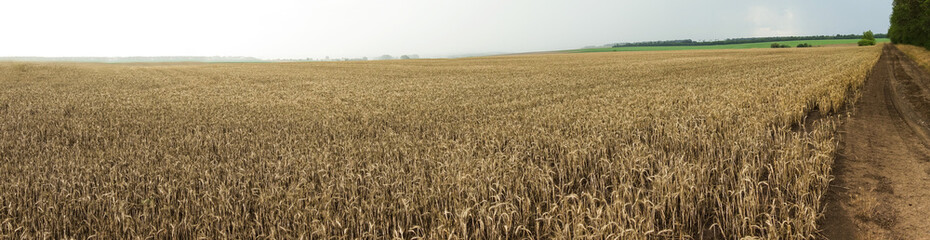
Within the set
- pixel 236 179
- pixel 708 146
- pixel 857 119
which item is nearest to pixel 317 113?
pixel 236 179

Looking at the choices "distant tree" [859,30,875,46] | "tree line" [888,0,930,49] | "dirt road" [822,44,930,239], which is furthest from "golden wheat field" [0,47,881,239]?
"distant tree" [859,30,875,46]

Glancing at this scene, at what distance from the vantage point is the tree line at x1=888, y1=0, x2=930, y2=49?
56.3 m

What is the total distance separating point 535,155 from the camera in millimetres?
6379

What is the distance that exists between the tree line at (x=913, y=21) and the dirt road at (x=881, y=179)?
5964cm

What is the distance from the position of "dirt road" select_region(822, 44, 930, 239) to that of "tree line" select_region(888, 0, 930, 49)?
196ft

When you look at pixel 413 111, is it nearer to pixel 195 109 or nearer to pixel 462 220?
pixel 195 109

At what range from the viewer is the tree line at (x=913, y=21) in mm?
56281

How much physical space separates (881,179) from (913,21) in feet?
272

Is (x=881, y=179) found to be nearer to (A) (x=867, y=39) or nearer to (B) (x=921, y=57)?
(B) (x=921, y=57)

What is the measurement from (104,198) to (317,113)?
7.11 meters

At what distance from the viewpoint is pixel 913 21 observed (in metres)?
64.5

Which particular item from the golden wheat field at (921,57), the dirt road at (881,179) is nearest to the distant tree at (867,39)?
the golden wheat field at (921,57)

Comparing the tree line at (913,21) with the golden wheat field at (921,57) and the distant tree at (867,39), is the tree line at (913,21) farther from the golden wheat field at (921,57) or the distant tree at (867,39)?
the distant tree at (867,39)

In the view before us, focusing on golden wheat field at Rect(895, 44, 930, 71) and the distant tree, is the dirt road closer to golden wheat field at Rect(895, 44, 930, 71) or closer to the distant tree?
golden wheat field at Rect(895, 44, 930, 71)
